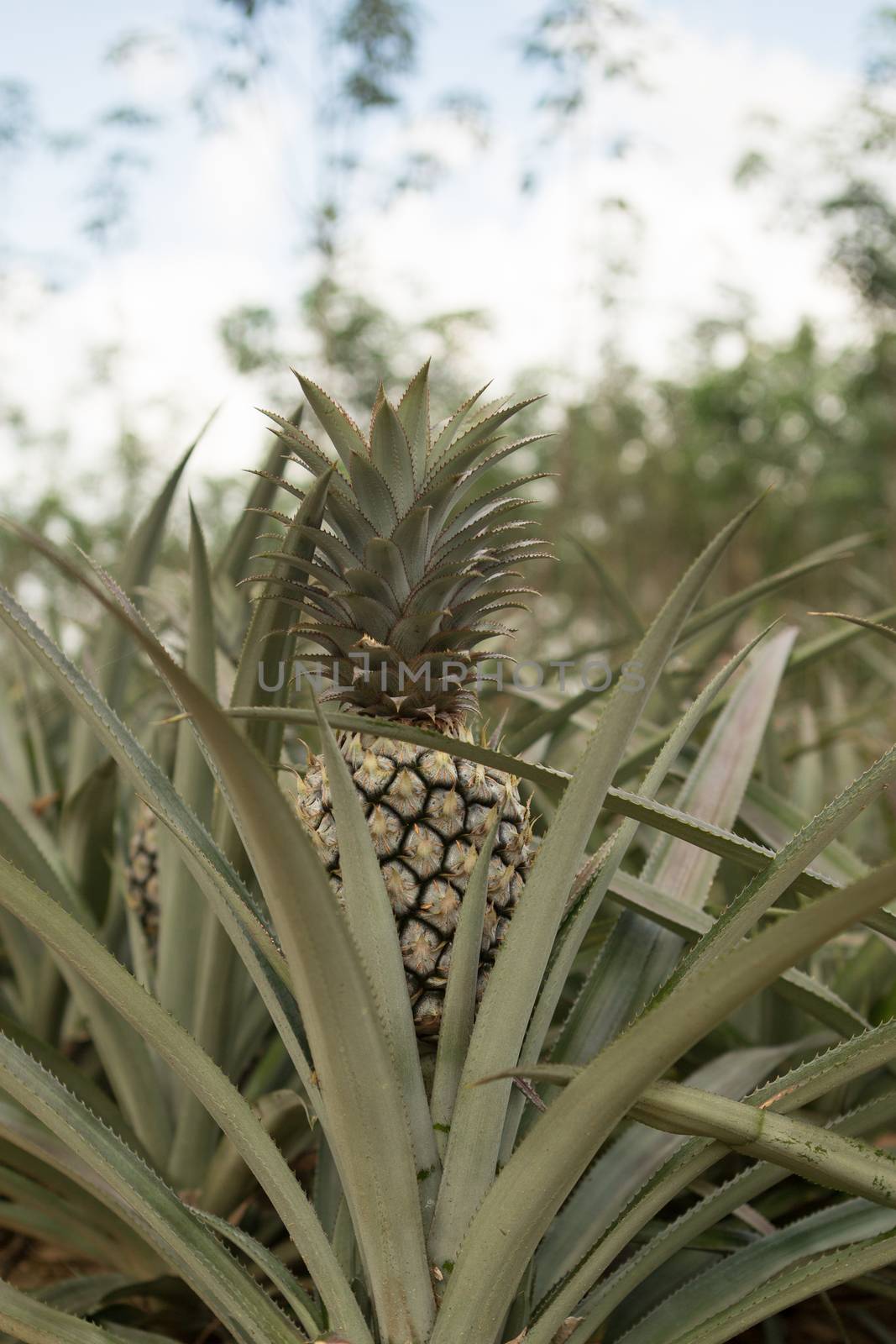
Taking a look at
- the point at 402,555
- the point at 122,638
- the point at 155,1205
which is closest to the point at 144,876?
the point at 122,638

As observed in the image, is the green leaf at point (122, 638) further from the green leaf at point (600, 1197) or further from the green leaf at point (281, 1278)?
the green leaf at point (600, 1197)

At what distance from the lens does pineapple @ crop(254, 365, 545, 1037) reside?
0.81 metres

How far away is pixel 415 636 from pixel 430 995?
320mm

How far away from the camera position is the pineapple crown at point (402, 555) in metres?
0.80

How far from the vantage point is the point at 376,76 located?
6.68 meters

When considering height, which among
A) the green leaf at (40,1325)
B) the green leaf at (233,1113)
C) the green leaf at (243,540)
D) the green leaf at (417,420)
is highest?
the green leaf at (243,540)

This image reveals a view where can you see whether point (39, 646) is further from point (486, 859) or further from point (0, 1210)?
point (0, 1210)

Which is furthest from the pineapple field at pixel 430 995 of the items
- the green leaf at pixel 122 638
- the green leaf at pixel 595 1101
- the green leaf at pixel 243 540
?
the green leaf at pixel 122 638

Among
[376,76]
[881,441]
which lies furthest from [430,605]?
[881,441]

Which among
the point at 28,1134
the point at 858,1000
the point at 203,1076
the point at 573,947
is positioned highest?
the point at 858,1000

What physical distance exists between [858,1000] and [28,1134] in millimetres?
1029

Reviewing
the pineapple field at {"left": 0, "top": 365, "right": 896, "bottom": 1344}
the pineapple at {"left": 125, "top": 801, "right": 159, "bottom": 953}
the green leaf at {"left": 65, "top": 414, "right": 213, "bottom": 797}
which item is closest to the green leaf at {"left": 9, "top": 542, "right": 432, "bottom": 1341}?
the pineapple field at {"left": 0, "top": 365, "right": 896, "bottom": 1344}

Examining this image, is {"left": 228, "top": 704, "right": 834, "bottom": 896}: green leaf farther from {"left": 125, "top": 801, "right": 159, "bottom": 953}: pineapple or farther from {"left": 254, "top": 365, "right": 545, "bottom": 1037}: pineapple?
{"left": 125, "top": 801, "right": 159, "bottom": 953}: pineapple

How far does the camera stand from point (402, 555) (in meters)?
Answer: 0.82
